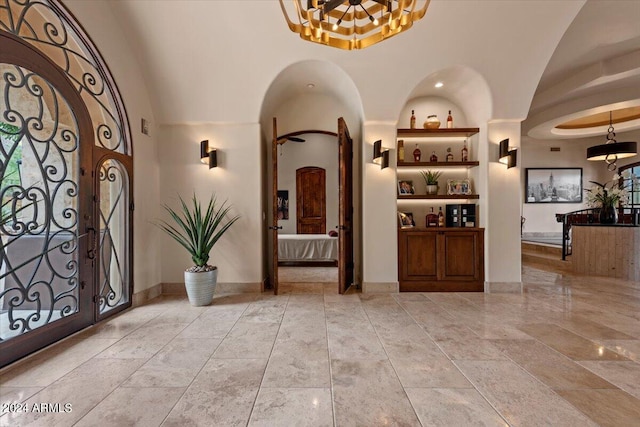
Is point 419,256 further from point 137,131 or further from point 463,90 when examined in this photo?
point 137,131

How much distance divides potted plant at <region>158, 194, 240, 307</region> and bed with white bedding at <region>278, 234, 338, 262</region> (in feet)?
8.16

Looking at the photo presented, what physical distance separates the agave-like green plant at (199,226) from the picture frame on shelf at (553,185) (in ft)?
31.4

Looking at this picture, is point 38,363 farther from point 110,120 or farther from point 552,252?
point 552,252

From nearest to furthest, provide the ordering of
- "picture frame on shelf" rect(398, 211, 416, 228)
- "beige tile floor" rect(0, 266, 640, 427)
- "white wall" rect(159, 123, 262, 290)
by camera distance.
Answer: "beige tile floor" rect(0, 266, 640, 427)
"white wall" rect(159, 123, 262, 290)
"picture frame on shelf" rect(398, 211, 416, 228)

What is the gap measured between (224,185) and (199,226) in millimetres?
767

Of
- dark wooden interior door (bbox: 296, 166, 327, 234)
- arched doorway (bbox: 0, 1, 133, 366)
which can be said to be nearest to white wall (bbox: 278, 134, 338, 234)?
dark wooden interior door (bbox: 296, 166, 327, 234)

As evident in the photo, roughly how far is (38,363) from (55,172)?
5.40 ft

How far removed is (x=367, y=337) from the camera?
8.48 feet

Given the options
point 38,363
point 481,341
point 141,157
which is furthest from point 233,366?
point 141,157

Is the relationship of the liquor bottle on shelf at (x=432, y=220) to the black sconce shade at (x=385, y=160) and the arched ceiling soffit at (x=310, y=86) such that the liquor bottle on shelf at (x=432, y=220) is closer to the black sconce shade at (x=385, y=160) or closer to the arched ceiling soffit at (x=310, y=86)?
the black sconce shade at (x=385, y=160)

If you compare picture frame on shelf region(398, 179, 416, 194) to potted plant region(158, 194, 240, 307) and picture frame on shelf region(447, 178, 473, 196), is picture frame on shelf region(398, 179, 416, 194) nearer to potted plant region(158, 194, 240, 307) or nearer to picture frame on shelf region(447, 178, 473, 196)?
picture frame on shelf region(447, 178, 473, 196)

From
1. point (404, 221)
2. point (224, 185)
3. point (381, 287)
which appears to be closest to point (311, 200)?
point (404, 221)

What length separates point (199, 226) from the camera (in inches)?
145

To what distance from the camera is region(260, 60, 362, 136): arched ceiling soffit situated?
12.8ft
